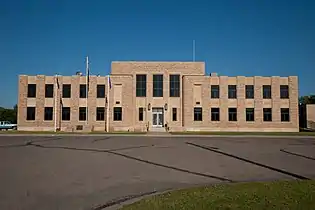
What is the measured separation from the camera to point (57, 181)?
9.27 m

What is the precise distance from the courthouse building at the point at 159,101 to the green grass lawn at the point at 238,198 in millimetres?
42861

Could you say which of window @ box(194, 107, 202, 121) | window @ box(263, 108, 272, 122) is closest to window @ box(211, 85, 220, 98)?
window @ box(194, 107, 202, 121)

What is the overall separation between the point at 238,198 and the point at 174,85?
45906 mm

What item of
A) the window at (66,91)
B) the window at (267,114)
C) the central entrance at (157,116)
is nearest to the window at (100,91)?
the window at (66,91)

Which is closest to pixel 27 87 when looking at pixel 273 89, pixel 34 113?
pixel 34 113

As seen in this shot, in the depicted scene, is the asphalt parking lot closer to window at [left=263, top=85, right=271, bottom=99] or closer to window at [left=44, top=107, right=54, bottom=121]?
window at [left=44, top=107, right=54, bottom=121]

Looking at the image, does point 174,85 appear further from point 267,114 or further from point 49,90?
point 49,90

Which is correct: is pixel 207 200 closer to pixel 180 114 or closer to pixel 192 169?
pixel 192 169

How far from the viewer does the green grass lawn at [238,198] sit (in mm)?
5939

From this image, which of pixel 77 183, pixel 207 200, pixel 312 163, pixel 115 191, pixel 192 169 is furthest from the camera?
pixel 312 163

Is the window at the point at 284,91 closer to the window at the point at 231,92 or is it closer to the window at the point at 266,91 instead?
the window at the point at 266,91

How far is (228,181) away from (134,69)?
43940mm

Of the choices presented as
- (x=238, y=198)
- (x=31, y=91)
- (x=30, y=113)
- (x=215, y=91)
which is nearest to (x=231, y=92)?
(x=215, y=91)

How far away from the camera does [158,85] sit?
52.1m
